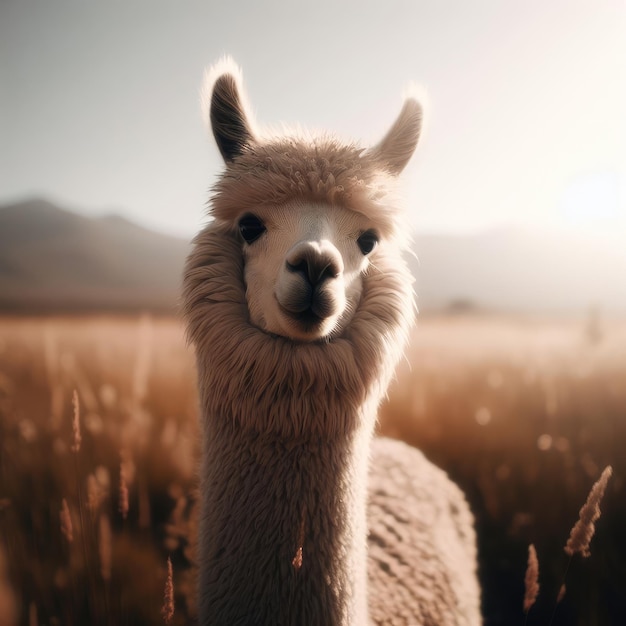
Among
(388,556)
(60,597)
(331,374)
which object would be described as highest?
(331,374)

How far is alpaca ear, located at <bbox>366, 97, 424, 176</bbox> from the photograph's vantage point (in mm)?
2330

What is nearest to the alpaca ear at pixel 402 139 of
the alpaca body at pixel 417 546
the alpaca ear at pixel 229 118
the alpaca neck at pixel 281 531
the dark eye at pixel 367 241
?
the dark eye at pixel 367 241

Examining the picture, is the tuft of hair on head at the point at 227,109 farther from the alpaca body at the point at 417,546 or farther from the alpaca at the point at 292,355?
the alpaca body at the point at 417,546

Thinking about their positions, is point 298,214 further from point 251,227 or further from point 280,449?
point 280,449

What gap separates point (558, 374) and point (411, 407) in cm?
235

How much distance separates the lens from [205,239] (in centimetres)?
215

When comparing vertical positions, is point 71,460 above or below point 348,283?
below

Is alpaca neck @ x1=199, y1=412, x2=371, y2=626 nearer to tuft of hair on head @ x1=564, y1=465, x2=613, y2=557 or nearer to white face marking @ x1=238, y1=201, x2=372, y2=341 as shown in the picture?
white face marking @ x1=238, y1=201, x2=372, y2=341

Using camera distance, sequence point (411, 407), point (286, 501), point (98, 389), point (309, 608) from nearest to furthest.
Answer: point (309, 608)
point (286, 501)
point (98, 389)
point (411, 407)

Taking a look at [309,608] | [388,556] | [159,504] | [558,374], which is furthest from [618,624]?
[558,374]

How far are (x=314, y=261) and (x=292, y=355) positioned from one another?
421mm

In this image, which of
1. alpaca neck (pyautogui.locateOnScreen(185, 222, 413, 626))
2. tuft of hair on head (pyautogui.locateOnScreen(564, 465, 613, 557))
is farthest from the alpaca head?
tuft of hair on head (pyautogui.locateOnScreen(564, 465, 613, 557))

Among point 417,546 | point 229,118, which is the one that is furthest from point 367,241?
point 417,546

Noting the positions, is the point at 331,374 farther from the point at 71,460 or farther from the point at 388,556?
the point at 71,460
